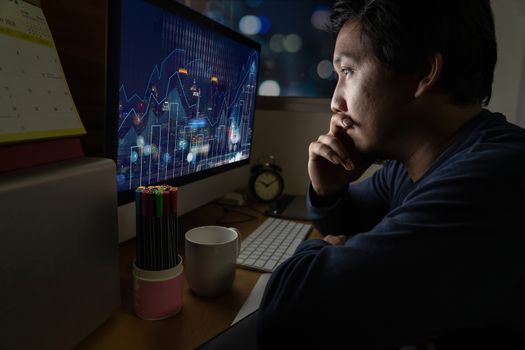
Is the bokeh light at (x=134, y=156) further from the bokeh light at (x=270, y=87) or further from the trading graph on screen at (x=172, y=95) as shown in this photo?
the bokeh light at (x=270, y=87)

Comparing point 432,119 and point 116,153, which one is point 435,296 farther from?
point 116,153

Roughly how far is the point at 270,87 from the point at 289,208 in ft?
2.29

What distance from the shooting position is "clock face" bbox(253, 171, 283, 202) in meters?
1.48

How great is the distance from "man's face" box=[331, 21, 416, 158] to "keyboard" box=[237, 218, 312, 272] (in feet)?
1.03

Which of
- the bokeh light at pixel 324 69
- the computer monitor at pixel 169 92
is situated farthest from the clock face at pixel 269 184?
the bokeh light at pixel 324 69

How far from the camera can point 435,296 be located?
55 centimetres

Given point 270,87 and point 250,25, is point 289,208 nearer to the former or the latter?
point 270,87

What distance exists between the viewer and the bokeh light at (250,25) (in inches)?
70.7

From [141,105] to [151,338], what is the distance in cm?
46

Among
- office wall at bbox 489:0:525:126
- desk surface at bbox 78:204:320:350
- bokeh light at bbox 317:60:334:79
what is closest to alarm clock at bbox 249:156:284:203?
bokeh light at bbox 317:60:334:79

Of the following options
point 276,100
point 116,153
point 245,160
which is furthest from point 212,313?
point 276,100

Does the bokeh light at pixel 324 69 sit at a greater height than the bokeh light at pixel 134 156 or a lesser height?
greater

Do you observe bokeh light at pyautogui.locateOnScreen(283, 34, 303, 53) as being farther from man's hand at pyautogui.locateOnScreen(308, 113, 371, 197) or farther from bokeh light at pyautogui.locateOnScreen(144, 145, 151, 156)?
bokeh light at pyautogui.locateOnScreen(144, 145, 151, 156)

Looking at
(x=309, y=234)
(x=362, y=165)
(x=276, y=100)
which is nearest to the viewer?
(x=362, y=165)
